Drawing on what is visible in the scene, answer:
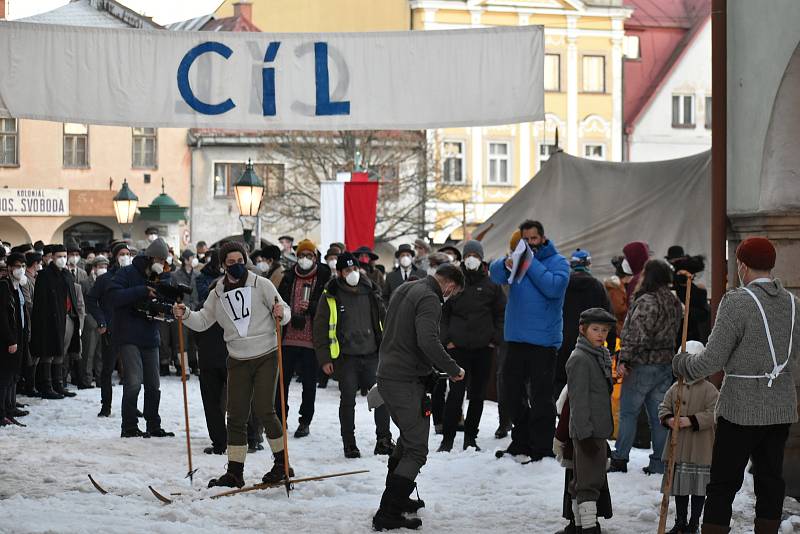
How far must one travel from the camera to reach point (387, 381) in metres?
9.26

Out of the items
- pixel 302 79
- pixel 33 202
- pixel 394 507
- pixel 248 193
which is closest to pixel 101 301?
pixel 302 79

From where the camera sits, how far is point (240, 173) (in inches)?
1794

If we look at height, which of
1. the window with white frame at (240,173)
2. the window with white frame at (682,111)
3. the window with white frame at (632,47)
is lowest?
the window with white frame at (240,173)

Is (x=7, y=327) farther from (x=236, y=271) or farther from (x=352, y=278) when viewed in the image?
(x=236, y=271)

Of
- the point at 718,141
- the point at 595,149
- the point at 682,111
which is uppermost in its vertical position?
the point at 682,111

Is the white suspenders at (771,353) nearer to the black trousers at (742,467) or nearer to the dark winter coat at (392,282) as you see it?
the black trousers at (742,467)

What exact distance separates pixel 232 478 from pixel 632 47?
154 ft

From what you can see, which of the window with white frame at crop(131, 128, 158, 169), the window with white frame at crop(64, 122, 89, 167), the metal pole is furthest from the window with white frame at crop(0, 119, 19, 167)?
the metal pole

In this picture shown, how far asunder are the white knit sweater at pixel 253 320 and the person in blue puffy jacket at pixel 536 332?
2.01m

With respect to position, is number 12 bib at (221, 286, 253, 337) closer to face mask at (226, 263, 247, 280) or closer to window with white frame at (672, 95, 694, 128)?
face mask at (226, 263, 247, 280)

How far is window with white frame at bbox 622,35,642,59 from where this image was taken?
54812 mm

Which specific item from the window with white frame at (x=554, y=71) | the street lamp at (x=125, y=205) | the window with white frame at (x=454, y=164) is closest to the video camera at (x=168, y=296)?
the street lamp at (x=125, y=205)

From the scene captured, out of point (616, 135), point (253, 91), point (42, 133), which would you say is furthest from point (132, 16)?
point (253, 91)

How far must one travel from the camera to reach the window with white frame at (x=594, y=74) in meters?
53.3
